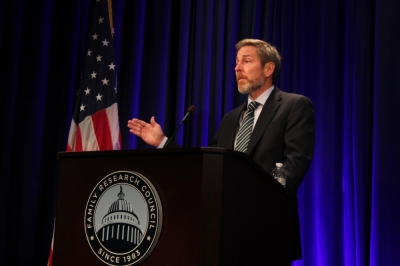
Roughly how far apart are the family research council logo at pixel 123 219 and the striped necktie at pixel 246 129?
119cm

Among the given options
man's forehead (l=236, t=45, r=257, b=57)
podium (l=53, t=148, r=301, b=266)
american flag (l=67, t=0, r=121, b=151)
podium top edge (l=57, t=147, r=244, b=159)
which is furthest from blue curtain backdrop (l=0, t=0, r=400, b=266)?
podium top edge (l=57, t=147, r=244, b=159)

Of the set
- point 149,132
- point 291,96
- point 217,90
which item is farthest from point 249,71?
point 217,90

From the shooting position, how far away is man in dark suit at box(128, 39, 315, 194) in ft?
8.50

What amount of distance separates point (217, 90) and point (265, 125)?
57.2 inches

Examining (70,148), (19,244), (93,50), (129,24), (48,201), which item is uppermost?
(129,24)

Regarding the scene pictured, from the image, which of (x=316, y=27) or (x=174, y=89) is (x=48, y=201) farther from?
(x=316, y=27)

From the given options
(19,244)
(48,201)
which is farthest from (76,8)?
(19,244)

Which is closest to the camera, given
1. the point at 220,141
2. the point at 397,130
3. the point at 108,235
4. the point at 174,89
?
the point at 108,235

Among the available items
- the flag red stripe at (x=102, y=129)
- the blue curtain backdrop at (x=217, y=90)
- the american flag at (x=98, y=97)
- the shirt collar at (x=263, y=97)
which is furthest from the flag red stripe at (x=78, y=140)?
the shirt collar at (x=263, y=97)

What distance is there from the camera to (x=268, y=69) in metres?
3.22

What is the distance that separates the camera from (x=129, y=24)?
4.68 metres

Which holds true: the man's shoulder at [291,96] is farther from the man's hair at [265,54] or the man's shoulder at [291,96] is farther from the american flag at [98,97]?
the american flag at [98,97]

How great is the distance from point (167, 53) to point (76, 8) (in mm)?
957

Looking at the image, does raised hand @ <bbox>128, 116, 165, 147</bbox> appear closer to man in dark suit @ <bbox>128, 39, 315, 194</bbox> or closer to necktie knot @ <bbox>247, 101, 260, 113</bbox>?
man in dark suit @ <bbox>128, 39, 315, 194</bbox>
